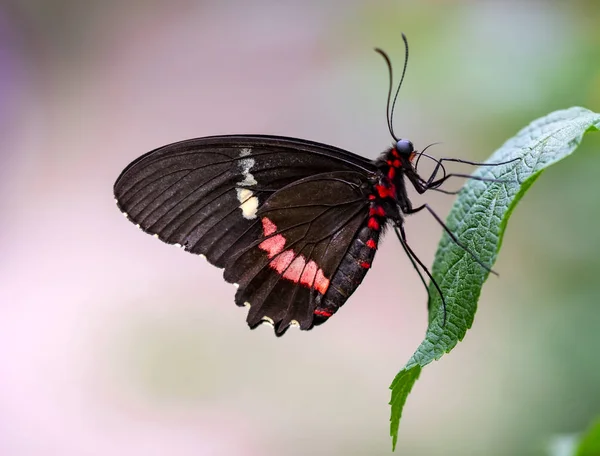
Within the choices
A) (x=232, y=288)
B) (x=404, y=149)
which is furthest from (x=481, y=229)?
(x=232, y=288)

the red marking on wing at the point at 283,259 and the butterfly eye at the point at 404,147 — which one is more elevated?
the butterfly eye at the point at 404,147

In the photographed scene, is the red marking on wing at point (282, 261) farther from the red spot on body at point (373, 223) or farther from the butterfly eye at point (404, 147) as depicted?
the butterfly eye at point (404, 147)

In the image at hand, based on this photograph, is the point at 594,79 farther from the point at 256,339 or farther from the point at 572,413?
the point at 256,339

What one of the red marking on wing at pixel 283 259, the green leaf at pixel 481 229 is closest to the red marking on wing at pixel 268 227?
the red marking on wing at pixel 283 259

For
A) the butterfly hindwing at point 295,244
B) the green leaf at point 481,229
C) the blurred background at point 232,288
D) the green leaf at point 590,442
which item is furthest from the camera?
the blurred background at point 232,288

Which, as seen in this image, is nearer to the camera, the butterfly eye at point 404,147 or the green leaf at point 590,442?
the green leaf at point 590,442

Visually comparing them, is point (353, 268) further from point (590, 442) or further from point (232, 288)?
point (232, 288)

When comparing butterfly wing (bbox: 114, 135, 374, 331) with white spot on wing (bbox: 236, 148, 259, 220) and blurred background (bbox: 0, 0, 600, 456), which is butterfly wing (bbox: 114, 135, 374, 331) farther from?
blurred background (bbox: 0, 0, 600, 456)

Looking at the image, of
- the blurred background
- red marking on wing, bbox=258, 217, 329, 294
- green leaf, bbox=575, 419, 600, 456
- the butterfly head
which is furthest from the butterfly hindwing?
green leaf, bbox=575, 419, 600, 456
